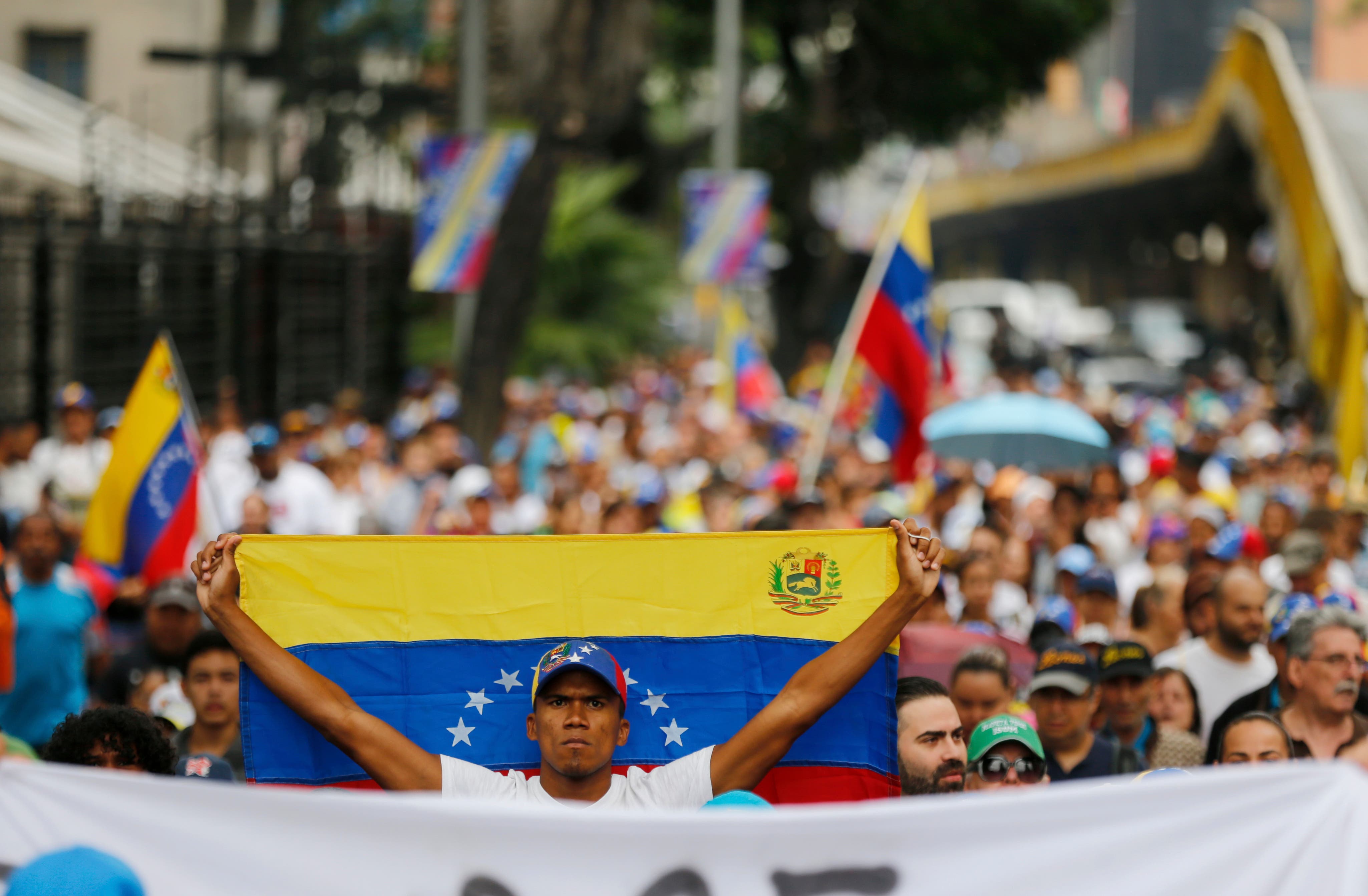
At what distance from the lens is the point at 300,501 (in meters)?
11.5

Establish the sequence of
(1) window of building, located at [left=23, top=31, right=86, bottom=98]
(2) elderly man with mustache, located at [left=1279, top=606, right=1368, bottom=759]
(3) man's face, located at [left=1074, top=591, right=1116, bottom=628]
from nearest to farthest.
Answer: (2) elderly man with mustache, located at [left=1279, top=606, right=1368, bottom=759] < (3) man's face, located at [left=1074, top=591, right=1116, bottom=628] < (1) window of building, located at [left=23, top=31, right=86, bottom=98]

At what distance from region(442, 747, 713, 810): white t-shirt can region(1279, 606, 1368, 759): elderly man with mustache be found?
2.17 m

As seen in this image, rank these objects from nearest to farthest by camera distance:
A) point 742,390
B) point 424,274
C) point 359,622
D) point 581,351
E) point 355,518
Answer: point 359,622, point 355,518, point 424,274, point 742,390, point 581,351

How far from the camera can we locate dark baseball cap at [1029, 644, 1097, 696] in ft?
Result: 20.2

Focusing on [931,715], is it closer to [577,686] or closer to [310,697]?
[577,686]

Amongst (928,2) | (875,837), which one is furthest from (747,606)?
(928,2)

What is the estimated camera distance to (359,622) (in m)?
5.11

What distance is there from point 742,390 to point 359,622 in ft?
55.7

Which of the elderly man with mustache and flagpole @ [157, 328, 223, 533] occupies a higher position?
flagpole @ [157, 328, 223, 533]

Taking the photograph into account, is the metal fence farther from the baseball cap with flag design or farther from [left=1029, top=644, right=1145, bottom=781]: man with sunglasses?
the baseball cap with flag design

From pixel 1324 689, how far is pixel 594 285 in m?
22.6

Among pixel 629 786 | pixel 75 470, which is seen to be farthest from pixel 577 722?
pixel 75 470

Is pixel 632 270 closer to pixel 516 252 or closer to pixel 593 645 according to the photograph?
pixel 516 252

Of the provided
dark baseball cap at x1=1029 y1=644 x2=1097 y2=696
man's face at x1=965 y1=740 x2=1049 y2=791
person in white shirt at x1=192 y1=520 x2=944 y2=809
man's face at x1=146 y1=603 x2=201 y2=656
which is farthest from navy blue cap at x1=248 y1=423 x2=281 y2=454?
man's face at x1=965 y1=740 x2=1049 y2=791
